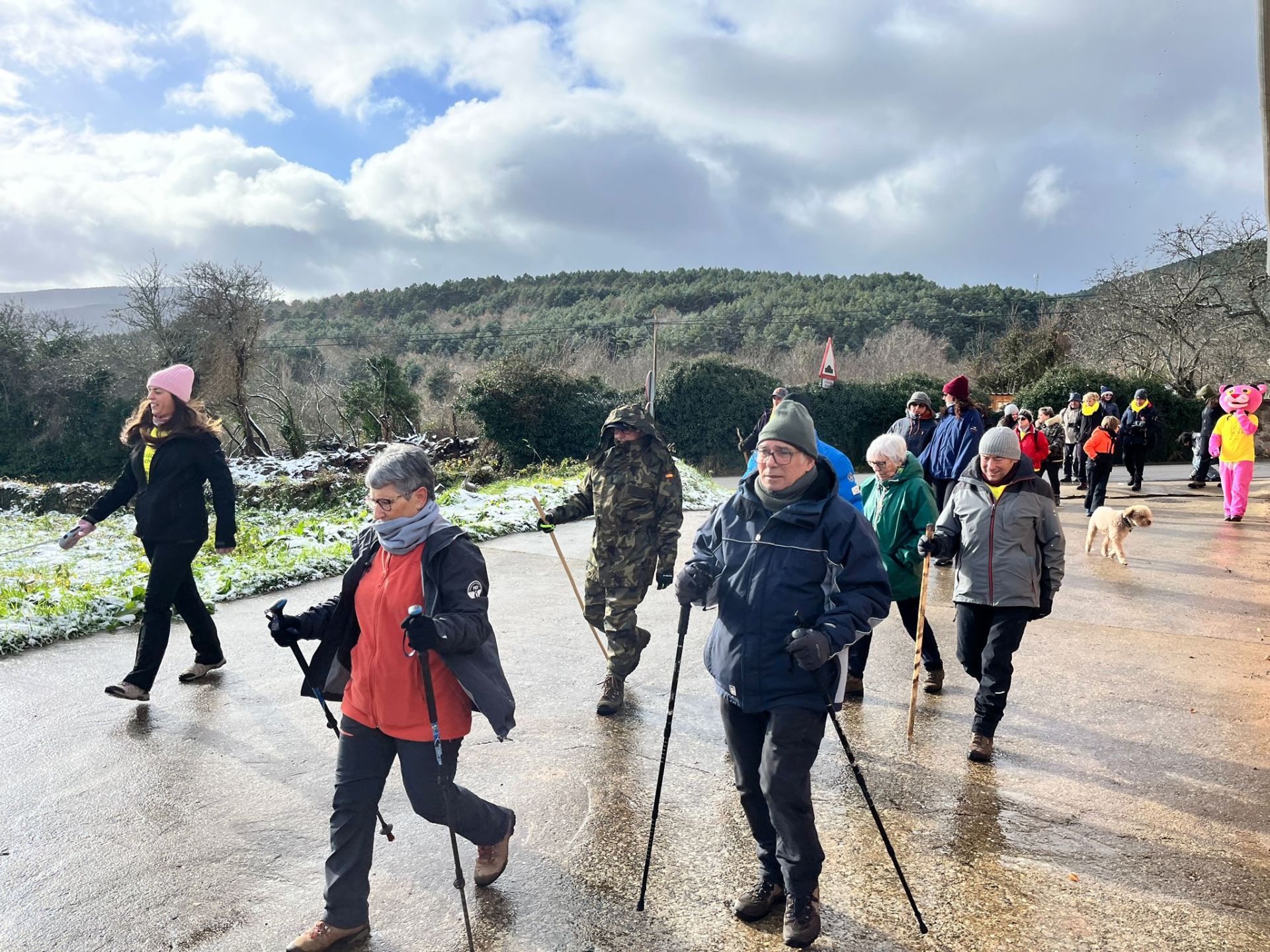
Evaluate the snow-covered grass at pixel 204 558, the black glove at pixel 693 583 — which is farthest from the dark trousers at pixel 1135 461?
the black glove at pixel 693 583

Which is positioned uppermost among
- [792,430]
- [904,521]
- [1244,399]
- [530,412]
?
[1244,399]

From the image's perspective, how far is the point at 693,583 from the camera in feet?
10.4

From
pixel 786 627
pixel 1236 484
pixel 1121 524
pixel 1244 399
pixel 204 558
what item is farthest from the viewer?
pixel 1236 484

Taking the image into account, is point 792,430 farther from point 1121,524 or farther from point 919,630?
point 1121,524

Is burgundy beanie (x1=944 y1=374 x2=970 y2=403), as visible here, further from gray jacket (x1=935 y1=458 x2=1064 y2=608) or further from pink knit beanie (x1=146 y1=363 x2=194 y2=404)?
pink knit beanie (x1=146 y1=363 x2=194 y2=404)

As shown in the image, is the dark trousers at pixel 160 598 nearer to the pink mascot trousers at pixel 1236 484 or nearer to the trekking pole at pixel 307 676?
the trekking pole at pixel 307 676

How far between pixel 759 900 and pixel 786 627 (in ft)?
3.28

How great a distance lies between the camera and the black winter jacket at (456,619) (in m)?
2.88

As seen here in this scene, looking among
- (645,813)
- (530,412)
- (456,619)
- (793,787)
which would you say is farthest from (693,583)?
(530,412)

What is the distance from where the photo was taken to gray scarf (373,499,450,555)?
3002mm

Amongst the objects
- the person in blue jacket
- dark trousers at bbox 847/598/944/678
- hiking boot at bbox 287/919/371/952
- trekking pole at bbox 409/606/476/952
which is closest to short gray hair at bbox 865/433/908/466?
dark trousers at bbox 847/598/944/678

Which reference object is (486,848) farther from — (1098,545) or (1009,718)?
(1098,545)

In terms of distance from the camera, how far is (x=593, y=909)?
3090 mm

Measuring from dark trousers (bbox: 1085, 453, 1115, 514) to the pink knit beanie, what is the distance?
11.8 m
